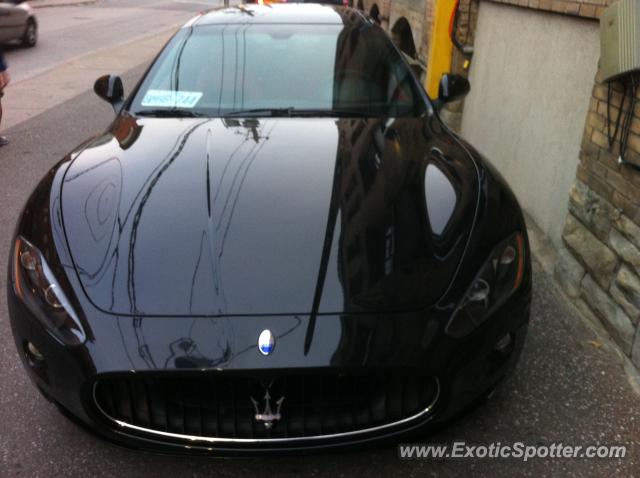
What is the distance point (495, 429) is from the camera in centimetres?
241

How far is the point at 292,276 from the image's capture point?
2018mm

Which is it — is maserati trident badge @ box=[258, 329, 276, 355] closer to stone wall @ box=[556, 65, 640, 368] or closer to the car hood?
the car hood

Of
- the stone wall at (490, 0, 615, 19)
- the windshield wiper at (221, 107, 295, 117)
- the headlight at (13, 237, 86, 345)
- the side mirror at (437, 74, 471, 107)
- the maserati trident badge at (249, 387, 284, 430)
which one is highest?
the stone wall at (490, 0, 615, 19)

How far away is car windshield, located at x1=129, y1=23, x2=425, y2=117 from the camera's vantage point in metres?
3.10

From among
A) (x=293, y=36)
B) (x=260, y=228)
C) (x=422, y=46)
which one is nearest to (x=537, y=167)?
(x=293, y=36)

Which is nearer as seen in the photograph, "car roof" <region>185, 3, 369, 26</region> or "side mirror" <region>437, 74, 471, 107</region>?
"side mirror" <region>437, 74, 471, 107</region>

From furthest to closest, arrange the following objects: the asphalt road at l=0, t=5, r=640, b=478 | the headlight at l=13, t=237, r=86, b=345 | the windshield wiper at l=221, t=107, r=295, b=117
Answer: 1. the windshield wiper at l=221, t=107, r=295, b=117
2. the asphalt road at l=0, t=5, r=640, b=478
3. the headlight at l=13, t=237, r=86, b=345

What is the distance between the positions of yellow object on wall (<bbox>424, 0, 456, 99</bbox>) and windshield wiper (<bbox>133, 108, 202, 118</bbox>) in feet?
11.3

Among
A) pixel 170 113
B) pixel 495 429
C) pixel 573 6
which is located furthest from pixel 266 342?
pixel 573 6

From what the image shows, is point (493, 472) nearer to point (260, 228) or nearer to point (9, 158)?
point (260, 228)

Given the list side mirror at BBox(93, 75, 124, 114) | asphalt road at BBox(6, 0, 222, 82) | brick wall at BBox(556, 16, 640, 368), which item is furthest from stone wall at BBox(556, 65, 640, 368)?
asphalt road at BBox(6, 0, 222, 82)

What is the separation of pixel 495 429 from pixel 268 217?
1.19 m

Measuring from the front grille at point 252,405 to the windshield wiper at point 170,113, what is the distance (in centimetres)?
154

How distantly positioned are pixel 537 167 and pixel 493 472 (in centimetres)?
255
